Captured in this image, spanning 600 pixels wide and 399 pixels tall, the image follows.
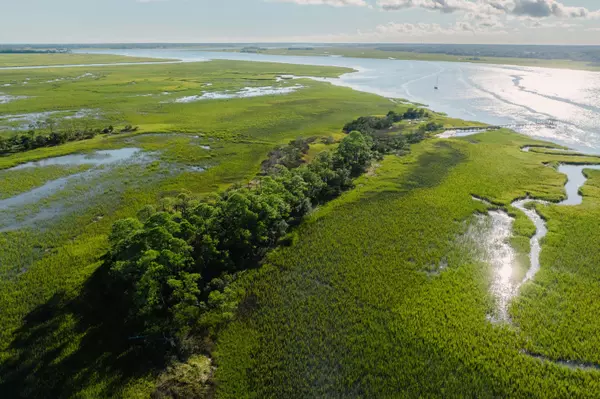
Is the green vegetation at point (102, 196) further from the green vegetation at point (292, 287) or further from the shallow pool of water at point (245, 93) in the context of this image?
the shallow pool of water at point (245, 93)

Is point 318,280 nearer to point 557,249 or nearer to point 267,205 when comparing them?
point 267,205

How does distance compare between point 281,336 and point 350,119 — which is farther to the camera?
point 350,119

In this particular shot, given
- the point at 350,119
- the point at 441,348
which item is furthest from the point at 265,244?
the point at 350,119

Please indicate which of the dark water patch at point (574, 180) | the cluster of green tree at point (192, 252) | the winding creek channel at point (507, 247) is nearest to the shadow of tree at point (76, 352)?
the cluster of green tree at point (192, 252)

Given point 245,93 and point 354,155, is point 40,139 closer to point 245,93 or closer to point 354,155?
point 354,155

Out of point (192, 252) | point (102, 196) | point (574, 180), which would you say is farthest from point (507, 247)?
point (102, 196)
